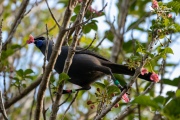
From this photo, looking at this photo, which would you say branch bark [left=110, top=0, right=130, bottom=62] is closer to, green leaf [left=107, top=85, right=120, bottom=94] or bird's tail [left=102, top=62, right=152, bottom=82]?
bird's tail [left=102, top=62, right=152, bottom=82]

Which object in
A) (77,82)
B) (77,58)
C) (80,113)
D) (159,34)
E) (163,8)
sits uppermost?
(163,8)

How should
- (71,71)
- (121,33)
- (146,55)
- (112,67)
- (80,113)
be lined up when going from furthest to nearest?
(80,113) < (121,33) < (112,67) < (71,71) < (146,55)

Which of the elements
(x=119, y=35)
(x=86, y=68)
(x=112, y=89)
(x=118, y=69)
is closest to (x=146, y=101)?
(x=112, y=89)

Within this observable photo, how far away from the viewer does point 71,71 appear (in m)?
3.84

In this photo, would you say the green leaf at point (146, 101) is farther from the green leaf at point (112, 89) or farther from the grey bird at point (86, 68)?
the grey bird at point (86, 68)

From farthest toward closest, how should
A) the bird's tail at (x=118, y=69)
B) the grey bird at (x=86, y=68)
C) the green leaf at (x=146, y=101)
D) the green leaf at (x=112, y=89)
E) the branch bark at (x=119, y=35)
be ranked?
1. the branch bark at (x=119, y=35)
2. the bird's tail at (x=118, y=69)
3. the grey bird at (x=86, y=68)
4. the green leaf at (x=112, y=89)
5. the green leaf at (x=146, y=101)

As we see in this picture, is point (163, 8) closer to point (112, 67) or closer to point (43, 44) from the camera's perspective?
point (112, 67)

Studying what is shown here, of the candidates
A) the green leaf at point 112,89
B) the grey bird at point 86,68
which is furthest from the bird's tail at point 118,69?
the green leaf at point 112,89

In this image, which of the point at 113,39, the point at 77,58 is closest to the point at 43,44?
the point at 77,58

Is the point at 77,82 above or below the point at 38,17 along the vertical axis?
below

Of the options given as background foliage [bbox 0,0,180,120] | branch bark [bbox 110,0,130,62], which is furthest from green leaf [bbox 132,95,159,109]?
branch bark [bbox 110,0,130,62]

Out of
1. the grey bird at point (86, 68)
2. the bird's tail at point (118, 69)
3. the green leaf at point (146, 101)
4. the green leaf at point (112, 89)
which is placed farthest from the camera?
the bird's tail at point (118, 69)

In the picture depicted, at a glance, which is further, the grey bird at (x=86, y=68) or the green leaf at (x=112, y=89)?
the grey bird at (x=86, y=68)

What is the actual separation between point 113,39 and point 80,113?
3.74 ft
